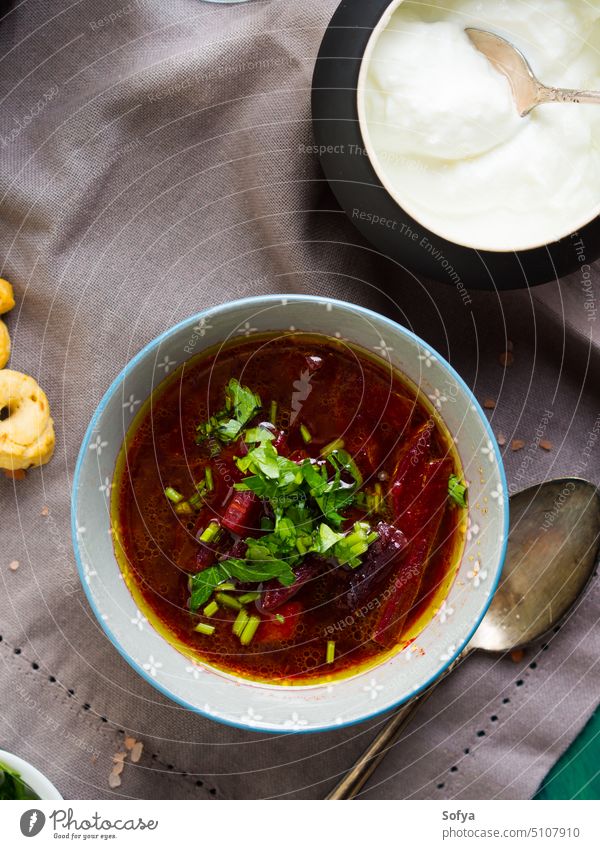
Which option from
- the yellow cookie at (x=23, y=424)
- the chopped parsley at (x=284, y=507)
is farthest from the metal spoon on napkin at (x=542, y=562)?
the yellow cookie at (x=23, y=424)

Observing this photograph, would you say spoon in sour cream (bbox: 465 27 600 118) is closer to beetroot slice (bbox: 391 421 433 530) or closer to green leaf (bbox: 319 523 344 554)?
beetroot slice (bbox: 391 421 433 530)

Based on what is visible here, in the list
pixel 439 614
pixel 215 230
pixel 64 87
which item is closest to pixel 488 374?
pixel 439 614

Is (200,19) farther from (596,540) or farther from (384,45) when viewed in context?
Result: (596,540)

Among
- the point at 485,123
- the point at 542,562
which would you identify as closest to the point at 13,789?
the point at 542,562

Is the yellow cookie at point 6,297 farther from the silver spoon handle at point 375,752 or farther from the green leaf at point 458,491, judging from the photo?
the silver spoon handle at point 375,752

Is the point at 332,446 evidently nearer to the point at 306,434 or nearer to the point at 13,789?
the point at 306,434
